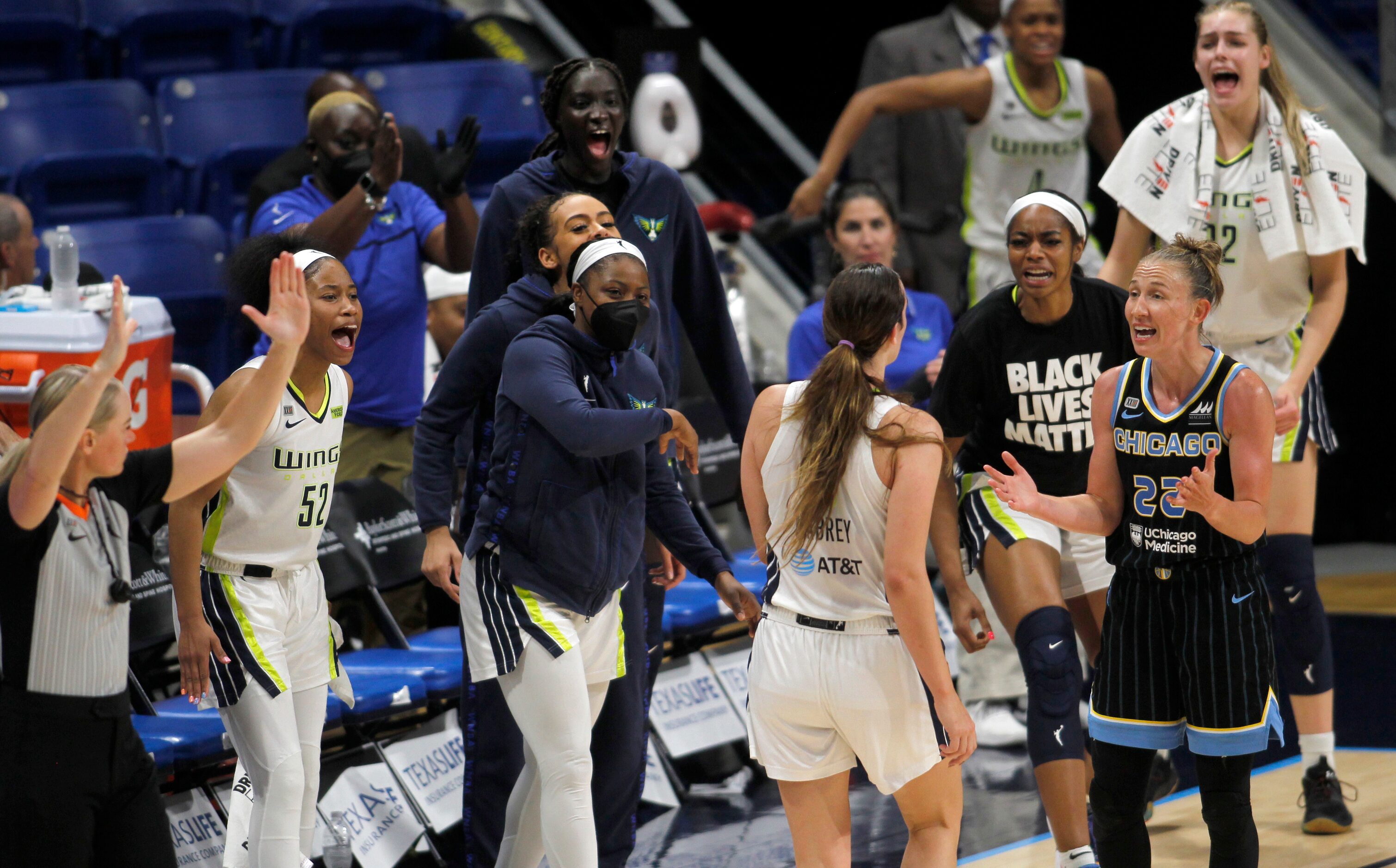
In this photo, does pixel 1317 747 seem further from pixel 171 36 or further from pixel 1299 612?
pixel 171 36

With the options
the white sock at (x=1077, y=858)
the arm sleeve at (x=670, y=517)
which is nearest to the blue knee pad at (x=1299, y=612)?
the white sock at (x=1077, y=858)

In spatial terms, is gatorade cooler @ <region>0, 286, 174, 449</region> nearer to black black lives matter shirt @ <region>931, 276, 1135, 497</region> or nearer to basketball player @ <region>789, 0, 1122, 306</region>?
black black lives matter shirt @ <region>931, 276, 1135, 497</region>

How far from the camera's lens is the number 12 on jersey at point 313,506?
379 centimetres

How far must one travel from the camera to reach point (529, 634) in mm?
3672

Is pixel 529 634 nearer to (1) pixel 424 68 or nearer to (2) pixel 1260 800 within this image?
(2) pixel 1260 800

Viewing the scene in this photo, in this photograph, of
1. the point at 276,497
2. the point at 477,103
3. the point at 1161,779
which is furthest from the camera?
the point at 477,103

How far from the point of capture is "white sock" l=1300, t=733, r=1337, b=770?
4785 millimetres

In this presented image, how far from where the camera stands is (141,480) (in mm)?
3123

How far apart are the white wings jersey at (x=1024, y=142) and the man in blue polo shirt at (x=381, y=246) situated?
6.78ft

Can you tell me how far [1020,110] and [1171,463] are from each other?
312cm

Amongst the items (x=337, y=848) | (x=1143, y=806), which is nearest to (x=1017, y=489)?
(x=1143, y=806)

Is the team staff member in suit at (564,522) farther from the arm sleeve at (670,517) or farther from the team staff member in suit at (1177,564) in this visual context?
the team staff member in suit at (1177,564)

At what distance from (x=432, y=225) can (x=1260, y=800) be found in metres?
3.12

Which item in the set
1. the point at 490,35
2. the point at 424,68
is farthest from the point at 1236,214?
the point at 490,35
